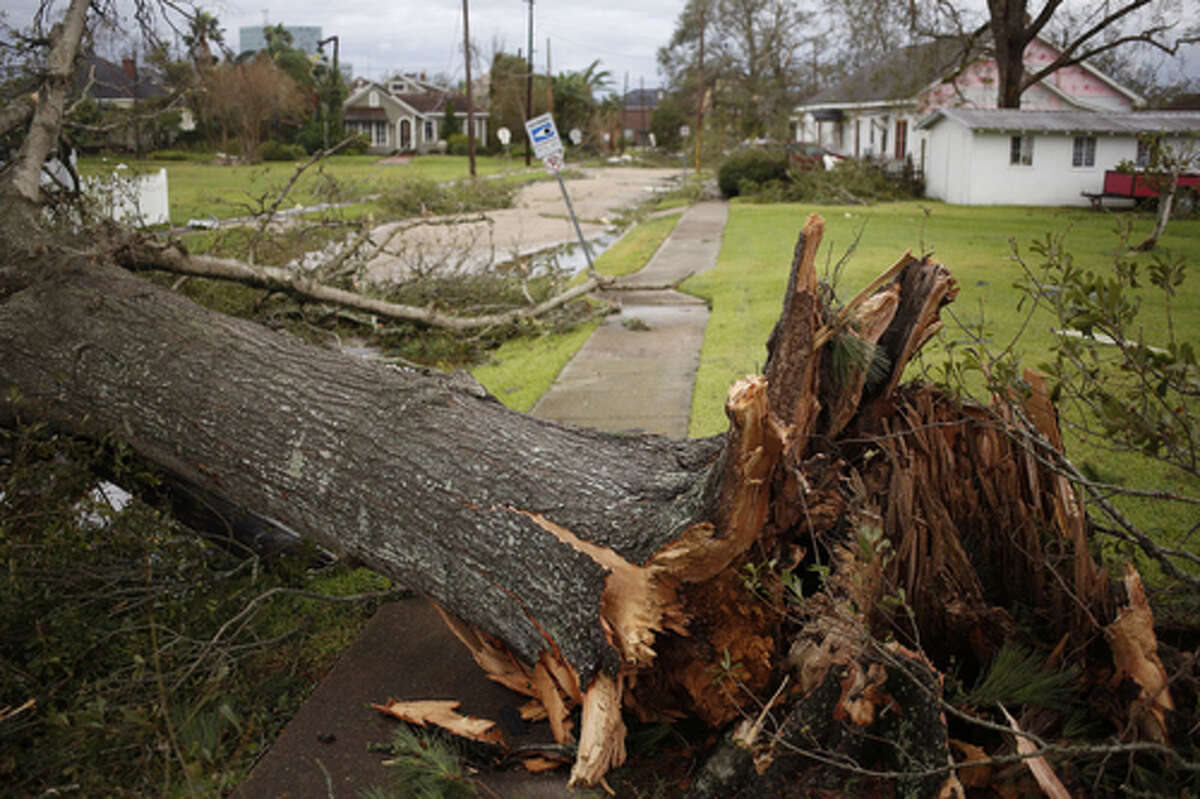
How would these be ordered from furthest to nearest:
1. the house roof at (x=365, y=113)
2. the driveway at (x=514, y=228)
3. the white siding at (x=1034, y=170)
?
1. the house roof at (x=365, y=113)
2. the white siding at (x=1034, y=170)
3. the driveway at (x=514, y=228)

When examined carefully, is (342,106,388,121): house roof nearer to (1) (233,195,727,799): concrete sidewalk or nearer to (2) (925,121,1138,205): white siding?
(2) (925,121,1138,205): white siding

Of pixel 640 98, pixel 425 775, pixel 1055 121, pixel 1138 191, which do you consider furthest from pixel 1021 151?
pixel 640 98

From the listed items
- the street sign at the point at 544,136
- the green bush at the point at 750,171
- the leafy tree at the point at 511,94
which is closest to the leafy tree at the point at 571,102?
the leafy tree at the point at 511,94

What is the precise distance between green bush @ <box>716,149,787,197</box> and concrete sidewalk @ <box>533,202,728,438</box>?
1778 cm

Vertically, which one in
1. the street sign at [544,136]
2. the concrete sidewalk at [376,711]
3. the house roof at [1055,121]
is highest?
the house roof at [1055,121]

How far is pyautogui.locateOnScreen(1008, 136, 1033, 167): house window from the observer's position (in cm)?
2628

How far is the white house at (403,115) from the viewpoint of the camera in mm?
69125

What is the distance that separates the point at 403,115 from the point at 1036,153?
53.7m

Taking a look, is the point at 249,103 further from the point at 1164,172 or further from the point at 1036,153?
the point at 1164,172

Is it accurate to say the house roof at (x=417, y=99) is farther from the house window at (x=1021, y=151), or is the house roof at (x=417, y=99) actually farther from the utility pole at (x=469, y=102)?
the house window at (x=1021, y=151)

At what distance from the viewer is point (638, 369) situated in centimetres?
841

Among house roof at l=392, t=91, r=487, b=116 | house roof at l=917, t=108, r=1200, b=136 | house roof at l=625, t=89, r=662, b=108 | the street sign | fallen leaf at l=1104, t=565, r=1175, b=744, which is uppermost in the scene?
house roof at l=625, t=89, r=662, b=108

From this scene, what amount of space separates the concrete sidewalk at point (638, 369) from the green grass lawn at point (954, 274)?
0.17m

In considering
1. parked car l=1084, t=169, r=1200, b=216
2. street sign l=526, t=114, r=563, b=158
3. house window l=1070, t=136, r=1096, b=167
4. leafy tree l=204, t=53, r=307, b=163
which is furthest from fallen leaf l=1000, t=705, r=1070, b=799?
leafy tree l=204, t=53, r=307, b=163
